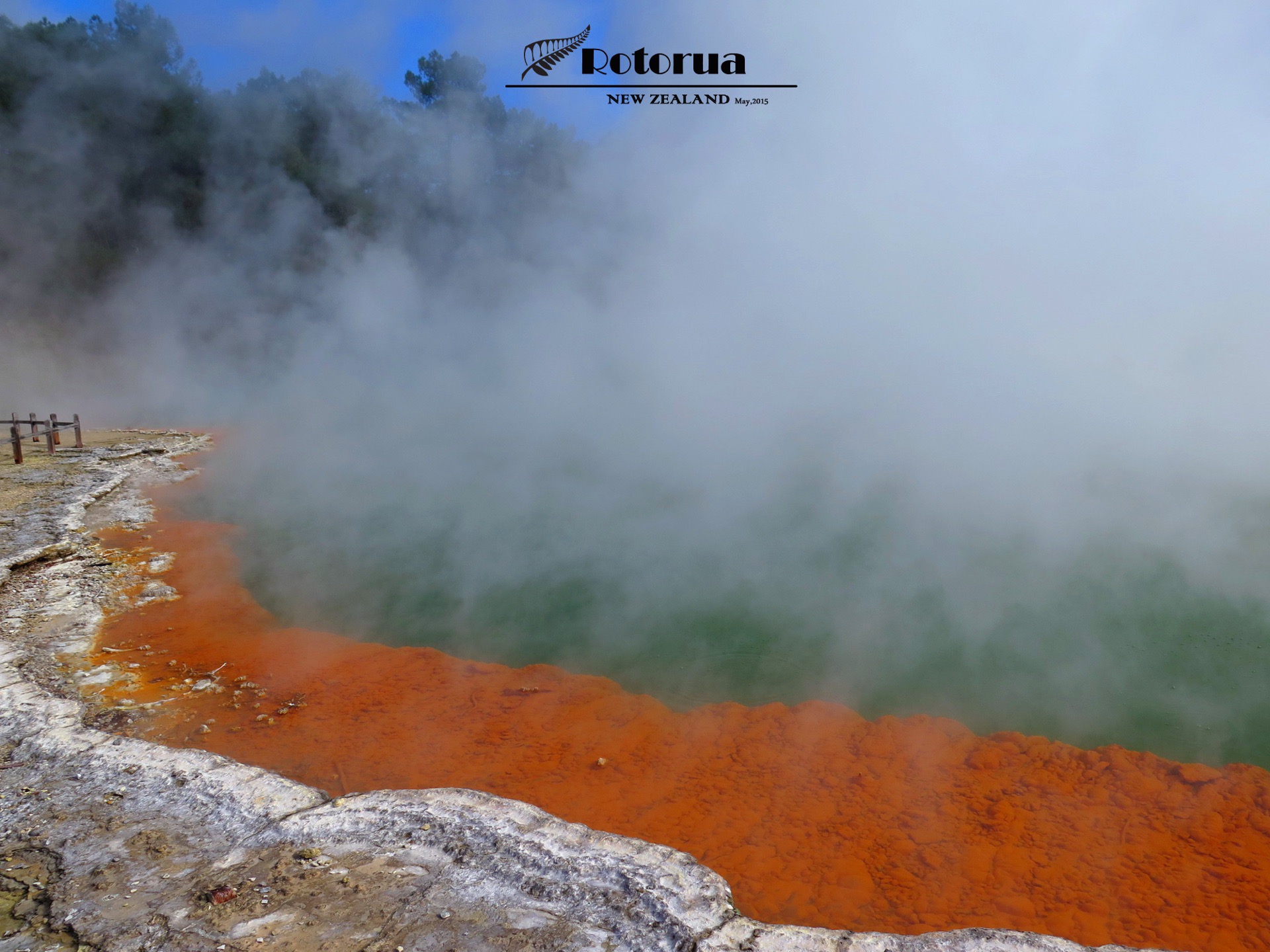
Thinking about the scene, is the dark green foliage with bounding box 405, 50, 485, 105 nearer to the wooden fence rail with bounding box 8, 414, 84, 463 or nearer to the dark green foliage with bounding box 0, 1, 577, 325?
the dark green foliage with bounding box 0, 1, 577, 325

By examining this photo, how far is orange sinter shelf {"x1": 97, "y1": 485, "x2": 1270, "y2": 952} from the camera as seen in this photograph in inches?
89.9

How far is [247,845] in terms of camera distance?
2109 mm

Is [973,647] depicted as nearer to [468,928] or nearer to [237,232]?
[468,928]

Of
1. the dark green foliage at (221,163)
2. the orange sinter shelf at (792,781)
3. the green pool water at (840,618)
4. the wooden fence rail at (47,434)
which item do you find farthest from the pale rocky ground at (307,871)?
the dark green foliage at (221,163)

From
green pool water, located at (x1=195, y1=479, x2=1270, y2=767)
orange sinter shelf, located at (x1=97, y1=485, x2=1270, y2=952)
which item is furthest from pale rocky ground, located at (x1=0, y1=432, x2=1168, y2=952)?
green pool water, located at (x1=195, y1=479, x2=1270, y2=767)

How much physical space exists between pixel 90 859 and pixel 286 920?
2.14ft

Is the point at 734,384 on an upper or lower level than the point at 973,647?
upper

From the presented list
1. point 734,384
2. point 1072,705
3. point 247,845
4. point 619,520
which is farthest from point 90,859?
point 734,384

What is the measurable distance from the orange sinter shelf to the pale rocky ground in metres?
0.35

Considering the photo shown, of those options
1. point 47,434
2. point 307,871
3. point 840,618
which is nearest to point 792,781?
point 840,618

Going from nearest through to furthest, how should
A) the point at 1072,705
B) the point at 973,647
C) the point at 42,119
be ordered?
the point at 1072,705
the point at 973,647
the point at 42,119

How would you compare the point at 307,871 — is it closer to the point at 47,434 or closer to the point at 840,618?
the point at 840,618

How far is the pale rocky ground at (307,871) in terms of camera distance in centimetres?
179

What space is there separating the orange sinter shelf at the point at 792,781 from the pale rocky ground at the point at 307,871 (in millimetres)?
351
